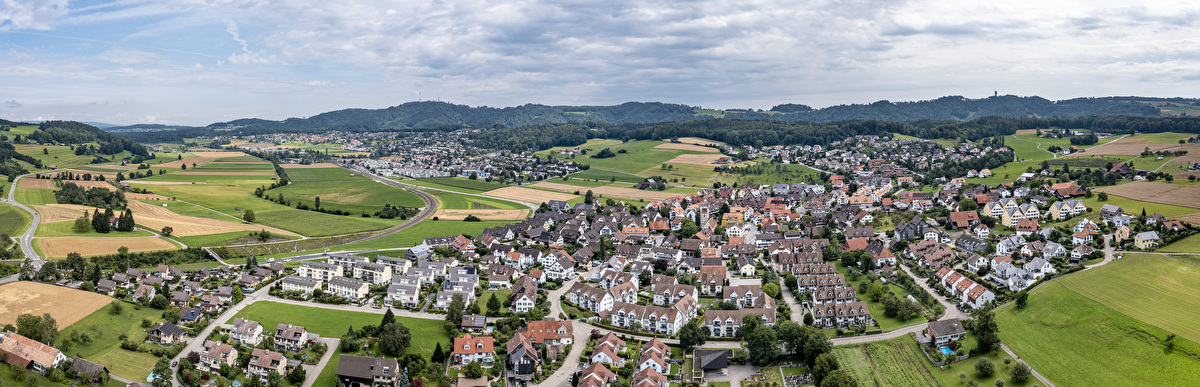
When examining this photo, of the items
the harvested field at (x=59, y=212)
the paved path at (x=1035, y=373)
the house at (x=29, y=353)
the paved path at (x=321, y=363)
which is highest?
the harvested field at (x=59, y=212)

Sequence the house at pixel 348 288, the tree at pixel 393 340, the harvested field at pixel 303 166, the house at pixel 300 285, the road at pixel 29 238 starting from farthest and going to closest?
the harvested field at pixel 303 166
the road at pixel 29 238
the house at pixel 300 285
the house at pixel 348 288
the tree at pixel 393 340

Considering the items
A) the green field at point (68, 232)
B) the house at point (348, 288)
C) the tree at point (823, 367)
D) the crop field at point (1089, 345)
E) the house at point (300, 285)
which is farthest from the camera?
the green field at point (68, 232)

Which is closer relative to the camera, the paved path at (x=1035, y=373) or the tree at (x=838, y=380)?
the tree at (x=838, y=380)

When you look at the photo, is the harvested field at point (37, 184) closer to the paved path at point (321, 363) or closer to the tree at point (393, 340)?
the paved path at point (321, 363)

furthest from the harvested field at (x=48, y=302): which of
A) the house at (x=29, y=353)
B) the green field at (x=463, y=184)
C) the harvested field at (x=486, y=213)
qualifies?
the green field at (x=463, y=184)

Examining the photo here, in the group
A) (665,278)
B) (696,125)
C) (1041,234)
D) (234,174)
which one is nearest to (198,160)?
(234,174)

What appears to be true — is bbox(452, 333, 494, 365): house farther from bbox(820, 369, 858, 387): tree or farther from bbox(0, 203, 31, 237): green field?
bbox(0, 203, 31, 237): green field

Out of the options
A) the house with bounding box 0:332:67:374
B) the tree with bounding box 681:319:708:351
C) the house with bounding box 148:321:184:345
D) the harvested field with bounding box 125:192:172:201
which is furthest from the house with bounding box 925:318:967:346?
the harvested field with bounding box 125:192:172:201

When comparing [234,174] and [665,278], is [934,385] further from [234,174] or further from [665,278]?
[234,174]
